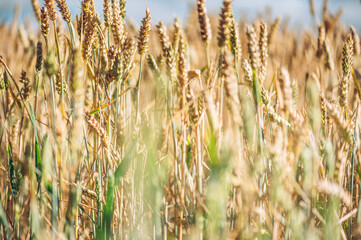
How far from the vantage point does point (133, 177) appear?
2.29 ft

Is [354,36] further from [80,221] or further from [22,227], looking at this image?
[22,227]

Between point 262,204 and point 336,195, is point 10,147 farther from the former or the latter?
point 336,195

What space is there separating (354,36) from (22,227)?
1.08 metres

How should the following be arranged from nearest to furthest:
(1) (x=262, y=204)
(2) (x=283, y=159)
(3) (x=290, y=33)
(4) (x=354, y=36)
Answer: (2) (x=283, y=159), (1) (x=262, y=204), (4) (x=354, y=36), (3) (x=290, y=33)

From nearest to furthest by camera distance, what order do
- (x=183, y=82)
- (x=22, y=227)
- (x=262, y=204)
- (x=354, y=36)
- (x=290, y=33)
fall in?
(x=183, y=82), (x=262, y=204), (x=22, y=227), (x=354, y=36), (x=290, y=33)

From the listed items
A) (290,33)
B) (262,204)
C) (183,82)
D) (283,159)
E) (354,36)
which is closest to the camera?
(283,159)

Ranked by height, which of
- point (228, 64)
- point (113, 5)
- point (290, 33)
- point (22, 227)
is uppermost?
point (290, 33)

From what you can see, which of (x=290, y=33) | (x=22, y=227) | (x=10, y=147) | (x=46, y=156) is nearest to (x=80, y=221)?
(x=22, y=227)

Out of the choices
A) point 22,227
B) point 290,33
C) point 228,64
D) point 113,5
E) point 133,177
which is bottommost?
point 22,227

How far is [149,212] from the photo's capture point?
81 cm

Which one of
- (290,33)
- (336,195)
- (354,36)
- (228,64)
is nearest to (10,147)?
(228,64)

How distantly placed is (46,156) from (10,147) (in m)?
0.36

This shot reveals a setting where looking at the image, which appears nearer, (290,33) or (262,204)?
(262,204)

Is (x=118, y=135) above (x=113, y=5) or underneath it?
underneath
